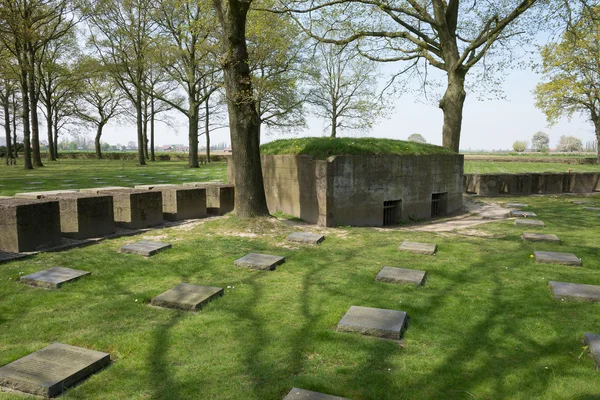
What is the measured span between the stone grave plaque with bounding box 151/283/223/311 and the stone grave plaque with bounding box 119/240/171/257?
2117 millimetres

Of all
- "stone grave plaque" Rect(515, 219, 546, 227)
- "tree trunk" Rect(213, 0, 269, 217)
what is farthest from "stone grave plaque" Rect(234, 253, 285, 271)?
"stone grave plaque" Rect(515, 219, 546, 227)

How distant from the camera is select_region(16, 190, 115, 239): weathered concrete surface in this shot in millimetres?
8203

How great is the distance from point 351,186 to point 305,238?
278cm

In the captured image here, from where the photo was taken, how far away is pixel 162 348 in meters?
3.87

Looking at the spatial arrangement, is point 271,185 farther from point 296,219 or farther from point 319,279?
point 319,279

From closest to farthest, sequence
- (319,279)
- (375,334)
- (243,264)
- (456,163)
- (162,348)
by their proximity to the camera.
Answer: (162,348) < (375,334) < (319,279) < (243,264) < (456,163)

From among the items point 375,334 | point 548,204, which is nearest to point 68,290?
point 375,334

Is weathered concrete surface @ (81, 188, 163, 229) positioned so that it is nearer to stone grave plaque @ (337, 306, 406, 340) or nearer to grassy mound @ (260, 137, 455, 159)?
grassy mound @ (260, 137, 455, 159)

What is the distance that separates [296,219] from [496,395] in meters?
8.07

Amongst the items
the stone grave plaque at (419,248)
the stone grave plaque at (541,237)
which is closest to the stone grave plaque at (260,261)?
the stone grave plaque at (419,248)

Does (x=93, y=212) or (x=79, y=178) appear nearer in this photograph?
(x=93, y=212)

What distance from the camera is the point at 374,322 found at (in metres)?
4.29

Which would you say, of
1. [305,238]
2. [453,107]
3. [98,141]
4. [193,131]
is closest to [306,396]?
[305,238]

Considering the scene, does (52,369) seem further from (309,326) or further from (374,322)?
(374,322)
